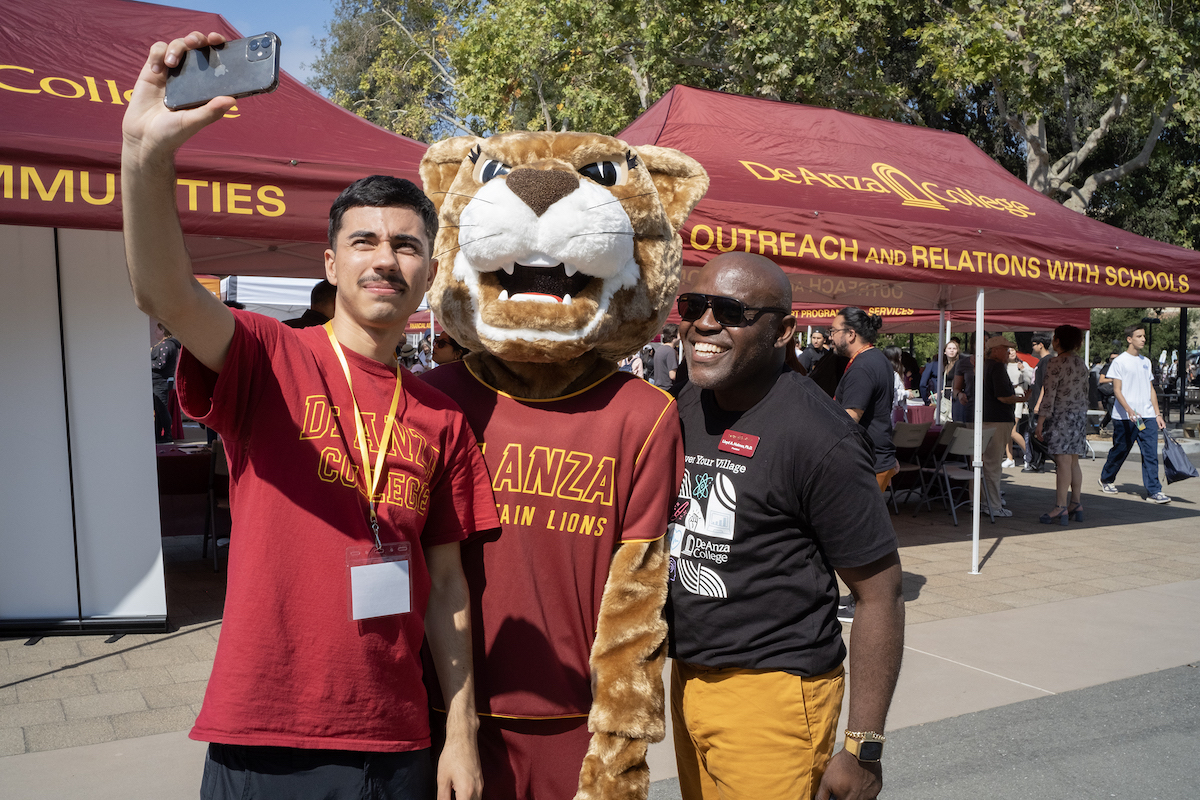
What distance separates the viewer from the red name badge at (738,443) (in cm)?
210

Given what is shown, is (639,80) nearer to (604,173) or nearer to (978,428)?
(978,428)

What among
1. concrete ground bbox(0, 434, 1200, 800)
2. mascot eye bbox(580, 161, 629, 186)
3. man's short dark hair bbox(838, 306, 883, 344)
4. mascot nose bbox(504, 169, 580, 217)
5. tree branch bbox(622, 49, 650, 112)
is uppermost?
tree branch bbox(622, 49, 650, 112)

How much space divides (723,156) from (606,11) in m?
9.97

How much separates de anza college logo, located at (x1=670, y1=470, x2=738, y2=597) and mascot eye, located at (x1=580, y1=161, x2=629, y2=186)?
728 mm

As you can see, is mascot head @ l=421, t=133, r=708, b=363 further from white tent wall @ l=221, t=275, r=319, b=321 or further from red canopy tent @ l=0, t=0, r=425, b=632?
white tent wall @ l=221, t=275, r=319, b=321

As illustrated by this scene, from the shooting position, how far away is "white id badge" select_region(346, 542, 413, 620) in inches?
65.3

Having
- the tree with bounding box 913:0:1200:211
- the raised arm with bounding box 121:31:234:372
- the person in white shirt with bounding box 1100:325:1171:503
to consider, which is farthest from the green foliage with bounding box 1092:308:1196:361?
the raised arm with bounding box 121:31:234:372

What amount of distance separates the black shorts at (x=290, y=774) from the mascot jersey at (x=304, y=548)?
0.04m

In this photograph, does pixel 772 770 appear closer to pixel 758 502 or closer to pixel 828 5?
pixel 758 502

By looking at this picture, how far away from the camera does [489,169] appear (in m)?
2.21

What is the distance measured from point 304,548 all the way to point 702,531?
0.92 m

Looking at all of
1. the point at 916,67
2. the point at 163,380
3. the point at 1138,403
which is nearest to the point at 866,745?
the point at 1138,403

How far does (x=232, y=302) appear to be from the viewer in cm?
1062

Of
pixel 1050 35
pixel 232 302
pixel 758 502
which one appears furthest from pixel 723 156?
pixel 1050 35
